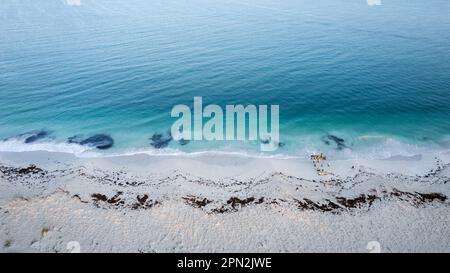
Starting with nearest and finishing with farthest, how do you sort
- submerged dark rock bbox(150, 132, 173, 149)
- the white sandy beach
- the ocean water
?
the white sandy beach < submerged dark rock bbox(150, 132, 173, 149) < the ocean water

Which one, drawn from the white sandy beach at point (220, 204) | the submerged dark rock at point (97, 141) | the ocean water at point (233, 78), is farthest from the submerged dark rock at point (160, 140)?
the submerged dark rock at point (97, 141)

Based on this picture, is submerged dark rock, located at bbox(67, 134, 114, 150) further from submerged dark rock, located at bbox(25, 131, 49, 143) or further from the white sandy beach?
submerged dark rock, located at bbox(25, 131, 49, 143)

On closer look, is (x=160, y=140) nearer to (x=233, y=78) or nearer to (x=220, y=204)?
(x=220, y=204)

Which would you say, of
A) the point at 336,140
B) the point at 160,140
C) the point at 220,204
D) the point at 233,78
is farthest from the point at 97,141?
the point at 336,140

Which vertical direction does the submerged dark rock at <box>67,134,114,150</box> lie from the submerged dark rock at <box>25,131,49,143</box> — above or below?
below

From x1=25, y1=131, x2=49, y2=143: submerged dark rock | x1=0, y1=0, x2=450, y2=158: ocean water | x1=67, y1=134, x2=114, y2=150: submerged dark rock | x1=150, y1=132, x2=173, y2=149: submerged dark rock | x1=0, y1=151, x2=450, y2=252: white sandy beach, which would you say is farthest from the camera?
x1=0, y1=0, x2=450, y2=158: ocean water

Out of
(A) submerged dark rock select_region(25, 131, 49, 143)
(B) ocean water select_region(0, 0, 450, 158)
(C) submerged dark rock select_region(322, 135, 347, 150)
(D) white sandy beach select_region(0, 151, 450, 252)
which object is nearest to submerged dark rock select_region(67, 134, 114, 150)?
(B) ocean water select_region(0, 0, 450, 158)
